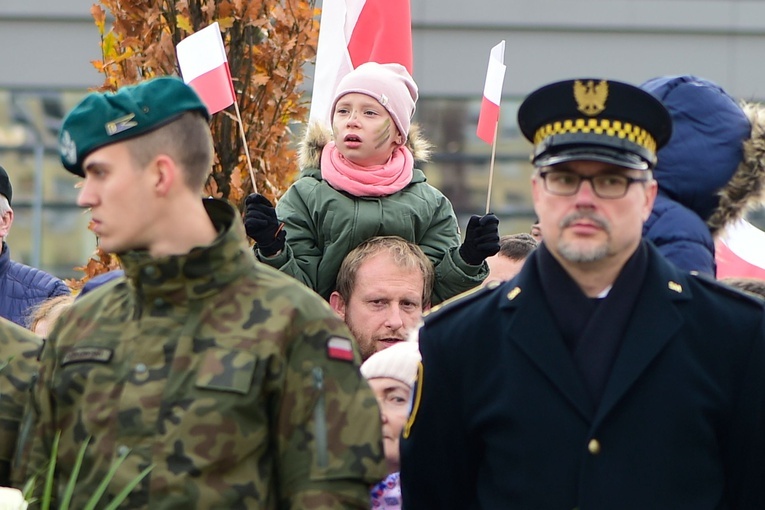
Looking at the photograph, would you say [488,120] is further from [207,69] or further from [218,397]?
[218,397]

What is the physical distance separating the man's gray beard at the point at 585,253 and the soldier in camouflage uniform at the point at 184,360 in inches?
22.0

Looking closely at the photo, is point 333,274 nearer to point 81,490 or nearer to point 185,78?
point 185,78

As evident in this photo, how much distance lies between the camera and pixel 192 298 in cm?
355

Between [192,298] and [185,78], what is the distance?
241 cm

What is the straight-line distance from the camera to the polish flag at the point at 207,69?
581cm

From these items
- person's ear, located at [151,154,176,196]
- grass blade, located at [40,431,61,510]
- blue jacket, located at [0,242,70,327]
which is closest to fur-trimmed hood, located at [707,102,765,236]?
person's ear, located at [151,154,176,196]

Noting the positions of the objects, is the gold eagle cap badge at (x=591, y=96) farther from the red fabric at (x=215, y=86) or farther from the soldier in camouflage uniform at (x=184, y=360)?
the red fabric at (x=215, y=86)

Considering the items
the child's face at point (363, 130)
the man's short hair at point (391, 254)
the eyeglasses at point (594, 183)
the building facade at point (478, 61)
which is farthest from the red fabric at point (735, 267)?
the building facade at point (478, 61)

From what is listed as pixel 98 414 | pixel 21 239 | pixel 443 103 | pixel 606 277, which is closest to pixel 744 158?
pixel 606 277

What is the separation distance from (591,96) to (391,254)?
77.3 inches

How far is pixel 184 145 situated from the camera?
3.69 metres

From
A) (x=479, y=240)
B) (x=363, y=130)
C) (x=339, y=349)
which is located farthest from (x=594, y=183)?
(x=363, y=130)

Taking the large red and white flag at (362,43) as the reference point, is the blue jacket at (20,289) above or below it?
below

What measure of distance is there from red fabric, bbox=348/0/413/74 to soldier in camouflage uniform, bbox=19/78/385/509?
4.26 meters
